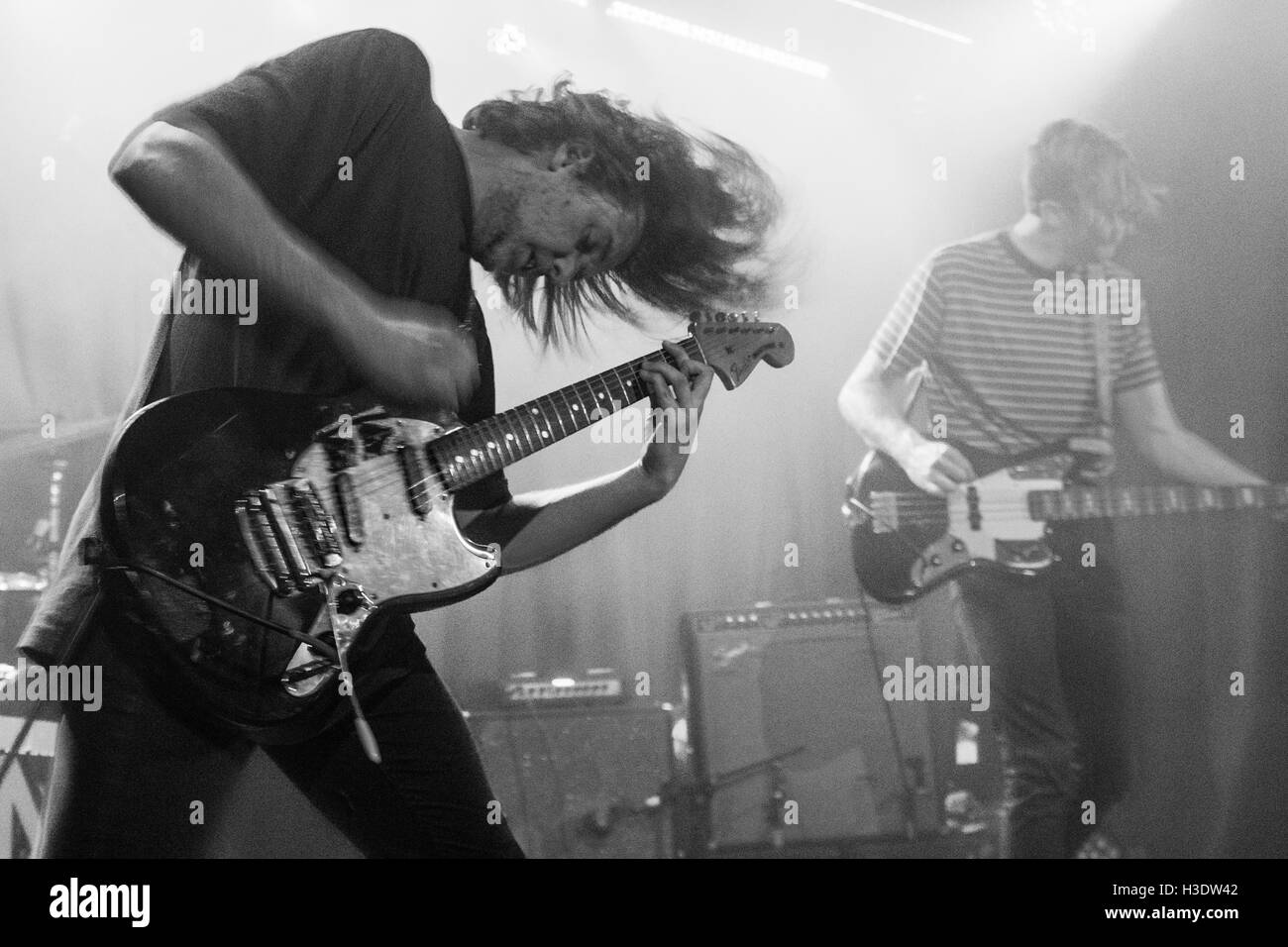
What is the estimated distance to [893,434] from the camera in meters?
2.49

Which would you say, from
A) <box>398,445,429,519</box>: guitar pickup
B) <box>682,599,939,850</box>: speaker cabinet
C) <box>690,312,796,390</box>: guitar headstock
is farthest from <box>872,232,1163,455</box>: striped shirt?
<box>398,445,429,519</box>: guitar pickup

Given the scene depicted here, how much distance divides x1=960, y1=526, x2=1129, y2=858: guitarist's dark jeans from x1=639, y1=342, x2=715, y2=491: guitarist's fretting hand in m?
0.73

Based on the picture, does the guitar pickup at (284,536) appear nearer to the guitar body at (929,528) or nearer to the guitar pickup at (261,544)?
the guitar pickup at (261,544)

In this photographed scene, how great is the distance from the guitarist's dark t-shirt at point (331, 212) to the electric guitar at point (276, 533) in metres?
0.08

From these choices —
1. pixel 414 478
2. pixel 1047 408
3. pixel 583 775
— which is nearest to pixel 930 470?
pixel 1047 408

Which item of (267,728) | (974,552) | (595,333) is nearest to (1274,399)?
(974,552)

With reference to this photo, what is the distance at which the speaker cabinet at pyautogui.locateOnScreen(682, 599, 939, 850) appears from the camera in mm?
2393

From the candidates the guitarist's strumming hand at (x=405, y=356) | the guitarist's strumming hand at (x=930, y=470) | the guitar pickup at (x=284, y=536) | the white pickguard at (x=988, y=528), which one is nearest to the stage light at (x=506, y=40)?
the guitarist's strumming hand at (x=405, y=356)

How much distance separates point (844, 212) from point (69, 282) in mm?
1726

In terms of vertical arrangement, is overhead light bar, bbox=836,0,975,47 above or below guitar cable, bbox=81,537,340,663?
above

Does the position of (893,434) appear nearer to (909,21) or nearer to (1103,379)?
(1103,379)

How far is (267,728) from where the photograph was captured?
195 cm

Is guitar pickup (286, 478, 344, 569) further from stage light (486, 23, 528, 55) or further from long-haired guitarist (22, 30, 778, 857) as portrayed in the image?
stage light (486, 23, 528, 55)

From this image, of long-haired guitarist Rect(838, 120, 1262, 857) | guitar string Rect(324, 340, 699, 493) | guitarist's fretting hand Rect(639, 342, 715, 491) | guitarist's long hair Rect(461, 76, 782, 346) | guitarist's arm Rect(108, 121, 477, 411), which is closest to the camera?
guitarist's arm Rect(108, 121, 477, 411)
